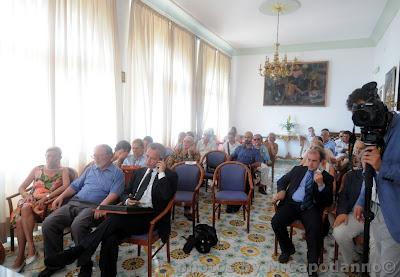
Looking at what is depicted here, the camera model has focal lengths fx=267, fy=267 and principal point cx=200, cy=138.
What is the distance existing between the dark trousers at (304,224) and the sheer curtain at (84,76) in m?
2.51

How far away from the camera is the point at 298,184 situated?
2609 millimetres

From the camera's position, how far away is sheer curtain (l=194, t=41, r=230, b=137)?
6664 mm

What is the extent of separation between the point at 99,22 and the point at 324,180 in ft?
11.1

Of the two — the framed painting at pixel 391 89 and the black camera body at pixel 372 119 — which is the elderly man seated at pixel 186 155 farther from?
the framed painting at pixel 391 89

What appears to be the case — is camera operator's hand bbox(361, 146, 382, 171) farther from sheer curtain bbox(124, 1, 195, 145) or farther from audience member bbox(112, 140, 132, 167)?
sheer curtain bbox(124, 1, 195, 145)

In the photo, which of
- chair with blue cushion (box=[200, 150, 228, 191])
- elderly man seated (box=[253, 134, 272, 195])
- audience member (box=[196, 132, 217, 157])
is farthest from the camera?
audience member (box=[196, 132, 217, 157])

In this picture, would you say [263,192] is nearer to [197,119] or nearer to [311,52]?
[197,119]

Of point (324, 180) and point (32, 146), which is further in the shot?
point (32, 146)

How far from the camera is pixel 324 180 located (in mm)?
2432

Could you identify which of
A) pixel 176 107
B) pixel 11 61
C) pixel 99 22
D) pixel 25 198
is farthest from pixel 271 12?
pixel 25 198

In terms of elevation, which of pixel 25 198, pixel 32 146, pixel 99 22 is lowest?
pixel 25 198

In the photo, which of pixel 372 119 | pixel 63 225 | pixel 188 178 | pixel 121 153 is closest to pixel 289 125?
pixel 188 178

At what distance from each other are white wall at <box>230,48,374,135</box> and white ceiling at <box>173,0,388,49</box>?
0.54 meters

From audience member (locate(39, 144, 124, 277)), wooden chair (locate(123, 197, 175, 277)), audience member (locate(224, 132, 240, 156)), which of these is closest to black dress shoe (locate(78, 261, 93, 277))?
audience member (locate(39, 144, 124, 277))
